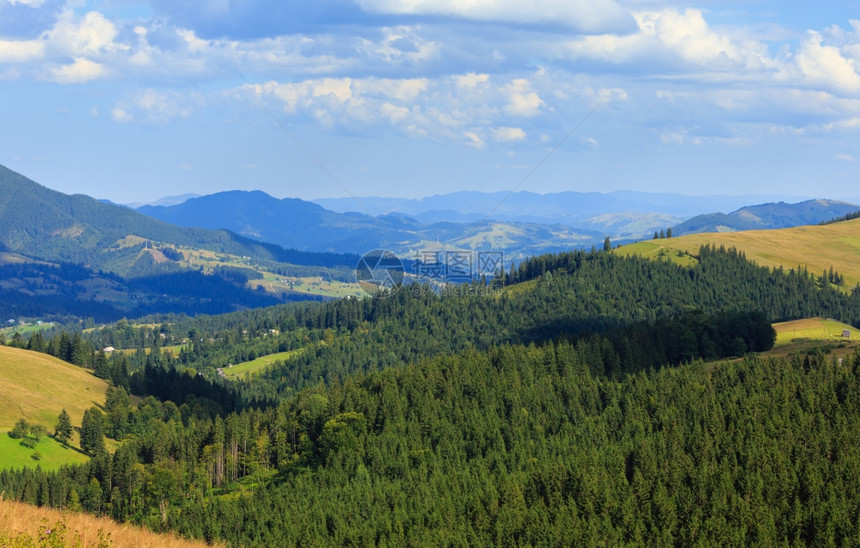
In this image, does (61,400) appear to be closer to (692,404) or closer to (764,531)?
(692,404)

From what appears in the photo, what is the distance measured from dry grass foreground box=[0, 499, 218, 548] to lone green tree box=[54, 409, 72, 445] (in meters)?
116

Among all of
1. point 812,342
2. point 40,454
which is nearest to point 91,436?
point 40,454

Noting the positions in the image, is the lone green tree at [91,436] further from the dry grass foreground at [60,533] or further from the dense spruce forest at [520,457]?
the dry grass foreground at [60,533]

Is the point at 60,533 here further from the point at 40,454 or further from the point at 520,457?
the point at 40,454

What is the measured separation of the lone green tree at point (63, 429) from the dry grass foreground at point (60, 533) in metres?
116

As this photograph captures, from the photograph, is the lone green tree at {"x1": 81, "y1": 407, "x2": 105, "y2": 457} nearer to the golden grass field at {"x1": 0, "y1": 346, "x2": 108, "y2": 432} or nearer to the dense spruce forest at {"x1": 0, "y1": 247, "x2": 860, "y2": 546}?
the dense spruce forest at {"x1": 0, "y1": 247, "x2": 860, "y2": 546}

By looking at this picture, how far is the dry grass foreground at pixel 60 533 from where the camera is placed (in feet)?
136

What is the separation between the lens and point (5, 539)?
40.8 metres

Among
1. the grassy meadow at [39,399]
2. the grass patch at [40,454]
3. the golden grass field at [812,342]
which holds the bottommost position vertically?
the grass patch at [40,454]

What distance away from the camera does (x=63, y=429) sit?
159750 millimetres

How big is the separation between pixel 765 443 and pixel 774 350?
253 ft

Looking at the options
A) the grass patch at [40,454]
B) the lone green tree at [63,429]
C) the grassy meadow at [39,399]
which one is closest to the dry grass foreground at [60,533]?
the grass patch at [40,454]

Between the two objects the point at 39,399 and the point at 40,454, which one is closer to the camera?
the point at 40,454

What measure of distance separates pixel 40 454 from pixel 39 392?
1397 inches
